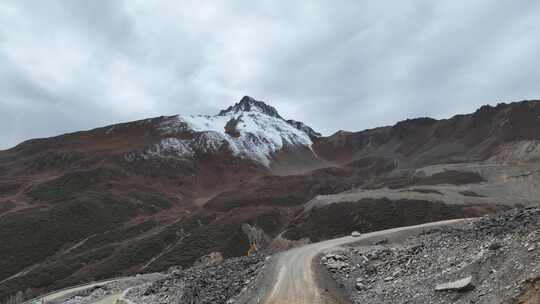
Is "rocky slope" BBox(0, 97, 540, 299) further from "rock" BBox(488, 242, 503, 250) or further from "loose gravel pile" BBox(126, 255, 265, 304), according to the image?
"rock" BBox(488, 242, 503, 250)

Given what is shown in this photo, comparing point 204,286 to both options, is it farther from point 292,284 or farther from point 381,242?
point 381,242

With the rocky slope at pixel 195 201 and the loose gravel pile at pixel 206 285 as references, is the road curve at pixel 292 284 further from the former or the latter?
the rocky slope at pixel 195 201

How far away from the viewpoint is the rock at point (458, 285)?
55.2ft

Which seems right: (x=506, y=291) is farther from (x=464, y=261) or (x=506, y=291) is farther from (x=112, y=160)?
(x=112, y=160)

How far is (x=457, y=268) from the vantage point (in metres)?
19.2

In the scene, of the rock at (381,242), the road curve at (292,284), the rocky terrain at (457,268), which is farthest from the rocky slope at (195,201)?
the rocky terrain at (457,268)

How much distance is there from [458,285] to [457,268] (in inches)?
87.8

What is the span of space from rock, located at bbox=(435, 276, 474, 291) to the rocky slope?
46.7 m

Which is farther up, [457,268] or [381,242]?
[457,268]

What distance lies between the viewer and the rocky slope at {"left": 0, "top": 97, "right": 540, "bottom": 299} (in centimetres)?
7138

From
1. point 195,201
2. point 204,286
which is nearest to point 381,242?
point 204,286

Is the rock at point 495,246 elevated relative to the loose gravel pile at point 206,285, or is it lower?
elevated

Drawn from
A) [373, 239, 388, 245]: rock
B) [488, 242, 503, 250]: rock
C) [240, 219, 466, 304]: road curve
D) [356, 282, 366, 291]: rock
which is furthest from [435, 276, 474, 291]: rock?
[373, 239, 388, 245]: rock

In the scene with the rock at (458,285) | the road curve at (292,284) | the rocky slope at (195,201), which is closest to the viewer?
the rock at (458,285)
